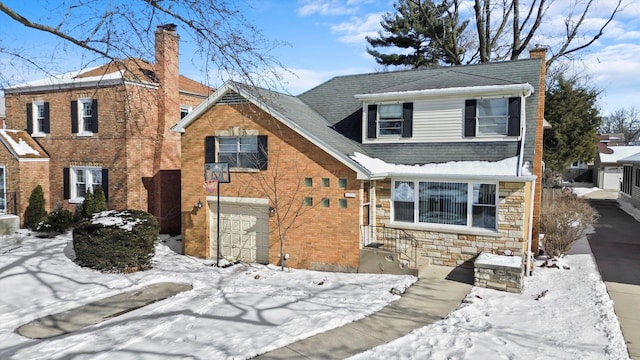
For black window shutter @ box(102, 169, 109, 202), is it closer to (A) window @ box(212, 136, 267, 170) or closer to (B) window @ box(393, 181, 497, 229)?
(A) window @ box(212, 136, 267, 170)

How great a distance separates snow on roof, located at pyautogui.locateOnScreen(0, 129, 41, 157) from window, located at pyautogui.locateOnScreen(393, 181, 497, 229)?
54.8ft

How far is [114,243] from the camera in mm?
12789

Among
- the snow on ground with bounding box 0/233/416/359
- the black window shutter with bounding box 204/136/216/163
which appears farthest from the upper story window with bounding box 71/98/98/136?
the black window shutter with bounding box 204/136/216/163

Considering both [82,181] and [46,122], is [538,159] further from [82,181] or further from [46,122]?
[46,122]

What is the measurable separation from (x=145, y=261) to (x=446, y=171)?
952 cm

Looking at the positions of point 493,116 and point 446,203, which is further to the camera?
point 493,116

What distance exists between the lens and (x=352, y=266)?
12.9 metres

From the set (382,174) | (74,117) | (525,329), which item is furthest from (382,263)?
(74,117)

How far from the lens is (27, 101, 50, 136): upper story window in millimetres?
20156

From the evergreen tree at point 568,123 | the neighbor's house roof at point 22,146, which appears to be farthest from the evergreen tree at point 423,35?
the neighbor's house roof at point 22,146

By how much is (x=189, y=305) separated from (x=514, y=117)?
418 inches

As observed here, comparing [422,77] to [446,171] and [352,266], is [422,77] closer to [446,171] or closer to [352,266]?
[446,171]

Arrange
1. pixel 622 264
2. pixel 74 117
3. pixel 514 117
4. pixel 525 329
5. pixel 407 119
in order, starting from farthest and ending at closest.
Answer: pixel 74 117, pixel 407 119, pixel 622 264, pixel 514 117, pixel 525 329

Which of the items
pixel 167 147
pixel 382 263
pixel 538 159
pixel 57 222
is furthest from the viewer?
pixel 167 147
